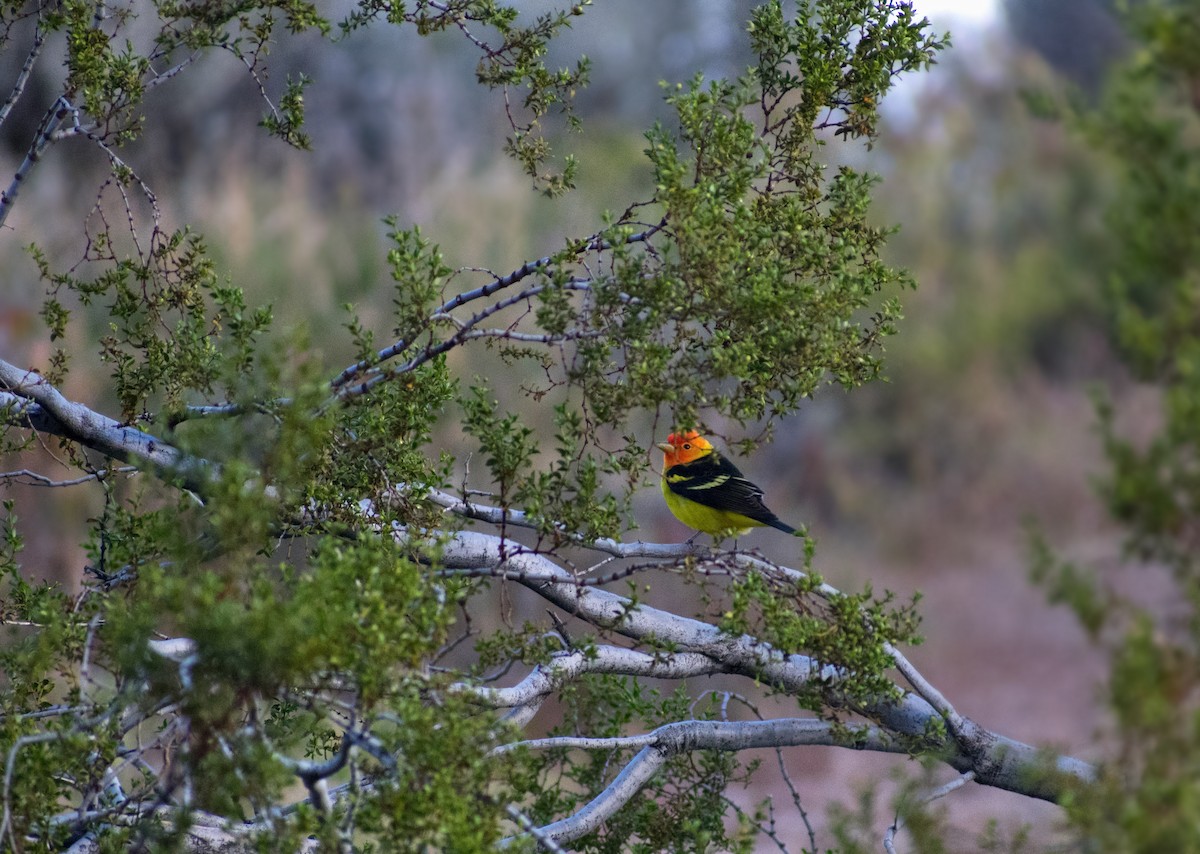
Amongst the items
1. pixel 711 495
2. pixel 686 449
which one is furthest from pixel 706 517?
pixel 686 449

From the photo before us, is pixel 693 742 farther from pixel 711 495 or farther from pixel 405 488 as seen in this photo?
pixel 711 495

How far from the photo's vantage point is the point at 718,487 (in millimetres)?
5406

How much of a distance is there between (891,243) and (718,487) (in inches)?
408

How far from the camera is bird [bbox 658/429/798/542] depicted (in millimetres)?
5293

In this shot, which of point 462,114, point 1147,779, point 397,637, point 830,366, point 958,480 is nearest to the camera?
point 1147,779

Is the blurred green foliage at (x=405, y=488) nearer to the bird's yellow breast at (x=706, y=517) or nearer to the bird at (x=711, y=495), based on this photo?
the bird at (x=711, y=495)

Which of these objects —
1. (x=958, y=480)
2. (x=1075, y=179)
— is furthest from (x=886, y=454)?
(x=1075, y=179)

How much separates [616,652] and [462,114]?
43.2ft

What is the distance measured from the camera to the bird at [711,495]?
5293 mm

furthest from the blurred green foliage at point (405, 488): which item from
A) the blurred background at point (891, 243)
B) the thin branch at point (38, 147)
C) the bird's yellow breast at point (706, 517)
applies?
the blurred background at point (891, 243)

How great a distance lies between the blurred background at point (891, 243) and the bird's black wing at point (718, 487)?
474 cm

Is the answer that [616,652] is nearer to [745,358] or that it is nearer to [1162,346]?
[745,358]

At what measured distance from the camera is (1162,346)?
67.6 inches

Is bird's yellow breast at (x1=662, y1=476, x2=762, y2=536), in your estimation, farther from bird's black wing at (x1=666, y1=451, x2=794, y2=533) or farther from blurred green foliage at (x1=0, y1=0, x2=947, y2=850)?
blurred green foliage at (x1=0, y1=0, x2=947, y2=850)
